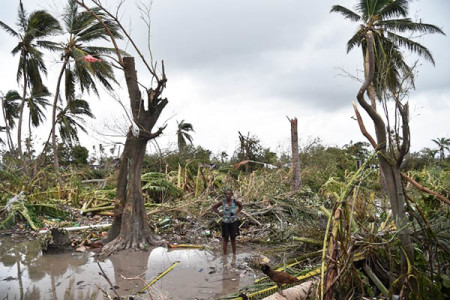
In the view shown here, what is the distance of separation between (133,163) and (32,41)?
13808mm

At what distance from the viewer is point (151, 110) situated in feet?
22.5

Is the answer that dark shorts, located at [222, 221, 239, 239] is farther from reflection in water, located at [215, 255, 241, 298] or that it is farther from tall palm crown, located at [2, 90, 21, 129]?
tall palm crown, located at [2, 90, 21, 129]

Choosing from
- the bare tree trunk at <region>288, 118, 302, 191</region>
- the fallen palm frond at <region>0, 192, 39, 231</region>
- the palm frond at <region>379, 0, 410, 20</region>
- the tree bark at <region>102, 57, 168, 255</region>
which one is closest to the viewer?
the tree bark at <region>102, 57, 168, 255</region>

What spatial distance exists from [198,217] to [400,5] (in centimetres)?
1313

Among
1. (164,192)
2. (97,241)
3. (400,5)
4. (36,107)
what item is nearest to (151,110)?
(97,241)

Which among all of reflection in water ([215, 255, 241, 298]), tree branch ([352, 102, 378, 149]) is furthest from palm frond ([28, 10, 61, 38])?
tree branch ([352, 102, 378, 149])

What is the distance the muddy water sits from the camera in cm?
483

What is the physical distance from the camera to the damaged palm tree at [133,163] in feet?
22.3

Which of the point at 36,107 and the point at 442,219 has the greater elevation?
the point at 36,107

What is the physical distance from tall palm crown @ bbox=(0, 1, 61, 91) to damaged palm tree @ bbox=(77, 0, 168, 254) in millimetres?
11754

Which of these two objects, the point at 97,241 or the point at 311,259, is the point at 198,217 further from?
the point at 311,259

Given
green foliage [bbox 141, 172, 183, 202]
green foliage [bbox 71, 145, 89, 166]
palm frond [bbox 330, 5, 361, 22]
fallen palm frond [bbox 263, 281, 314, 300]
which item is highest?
palm frond [bbox 330, 5, 361, 22]

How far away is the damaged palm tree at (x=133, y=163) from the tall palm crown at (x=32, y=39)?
11.8 metres

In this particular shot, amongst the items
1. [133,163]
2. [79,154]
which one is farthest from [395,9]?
[79,154]
